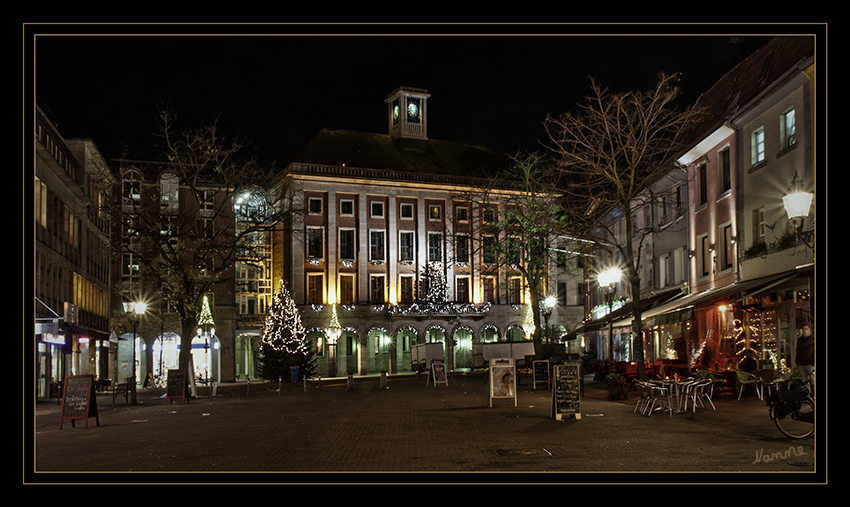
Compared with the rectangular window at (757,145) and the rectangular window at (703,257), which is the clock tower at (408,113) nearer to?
the rectangular window at (703,257)

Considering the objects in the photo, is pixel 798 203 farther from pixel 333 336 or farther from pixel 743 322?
pixel 333 336

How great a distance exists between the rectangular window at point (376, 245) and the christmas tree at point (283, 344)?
1939 cm

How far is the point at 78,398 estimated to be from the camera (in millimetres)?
20547

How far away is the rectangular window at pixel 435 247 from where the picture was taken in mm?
76312

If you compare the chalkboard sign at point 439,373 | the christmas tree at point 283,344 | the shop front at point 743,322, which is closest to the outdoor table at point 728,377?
the shop front at point 743,322

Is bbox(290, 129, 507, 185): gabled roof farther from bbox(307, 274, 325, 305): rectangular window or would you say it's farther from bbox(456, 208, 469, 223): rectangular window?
bbox(307, 274, 325, 305): rectangular window

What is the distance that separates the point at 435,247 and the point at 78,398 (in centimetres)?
5688

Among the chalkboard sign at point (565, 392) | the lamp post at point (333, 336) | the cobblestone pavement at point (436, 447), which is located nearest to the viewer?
the cobblestone pavement at point (436, 447)

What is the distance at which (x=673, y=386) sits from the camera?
20.8 metres

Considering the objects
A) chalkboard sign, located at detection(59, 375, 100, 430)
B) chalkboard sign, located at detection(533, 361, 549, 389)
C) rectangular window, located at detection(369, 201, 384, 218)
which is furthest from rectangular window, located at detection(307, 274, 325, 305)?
chalkboard sign, located at detection(59, 375, 100, 430)

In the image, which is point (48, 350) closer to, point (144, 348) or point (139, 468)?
point (144, 348)

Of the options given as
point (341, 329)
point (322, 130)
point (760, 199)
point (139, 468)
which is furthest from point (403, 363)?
point (139, 468)

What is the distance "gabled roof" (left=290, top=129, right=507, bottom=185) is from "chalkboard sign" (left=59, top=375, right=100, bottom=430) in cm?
5268

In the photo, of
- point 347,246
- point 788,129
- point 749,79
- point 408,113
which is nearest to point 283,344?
point 347,246
